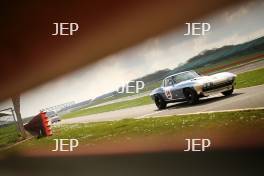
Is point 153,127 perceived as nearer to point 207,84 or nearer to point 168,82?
point 168,82

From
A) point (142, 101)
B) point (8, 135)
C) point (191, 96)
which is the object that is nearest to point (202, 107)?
point (191, 96)

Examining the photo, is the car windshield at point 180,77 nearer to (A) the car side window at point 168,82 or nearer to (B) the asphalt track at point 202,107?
(A) the car side window at point 168,82

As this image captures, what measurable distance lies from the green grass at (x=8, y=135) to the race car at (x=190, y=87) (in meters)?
1.33

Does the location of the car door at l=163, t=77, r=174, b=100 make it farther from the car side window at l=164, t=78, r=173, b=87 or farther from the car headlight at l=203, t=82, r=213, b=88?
the car headlight at l=203, t=82, r=213, b=88

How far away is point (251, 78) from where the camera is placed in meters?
3.64

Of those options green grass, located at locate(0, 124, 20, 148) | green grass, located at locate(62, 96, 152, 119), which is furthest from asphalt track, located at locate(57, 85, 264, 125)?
green grass, located at locate(0, 124, 20, 148)

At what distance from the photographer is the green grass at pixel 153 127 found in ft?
11.8

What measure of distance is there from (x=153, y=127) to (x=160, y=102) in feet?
0.84

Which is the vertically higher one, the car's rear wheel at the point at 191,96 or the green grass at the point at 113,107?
the car's rear wheel at the point at 191,96

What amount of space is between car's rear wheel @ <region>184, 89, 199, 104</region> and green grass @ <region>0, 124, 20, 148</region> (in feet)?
5.30

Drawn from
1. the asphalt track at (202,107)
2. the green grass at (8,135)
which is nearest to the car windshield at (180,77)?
the asphalt track at (202,107)

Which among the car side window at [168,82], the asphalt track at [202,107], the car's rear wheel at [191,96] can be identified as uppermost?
the car side window at [168,82]

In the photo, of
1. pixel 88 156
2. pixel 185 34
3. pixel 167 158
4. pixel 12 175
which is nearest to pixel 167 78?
pixel 185 34

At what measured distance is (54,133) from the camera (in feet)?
13.0
